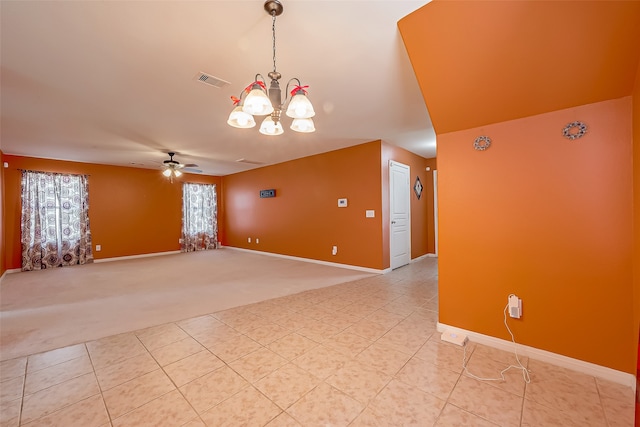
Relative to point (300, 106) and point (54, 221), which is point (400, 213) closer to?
point (300, 106)

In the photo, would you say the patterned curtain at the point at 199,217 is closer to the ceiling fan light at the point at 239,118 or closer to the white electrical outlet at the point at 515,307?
the ceiling fan light at the point at 239,118

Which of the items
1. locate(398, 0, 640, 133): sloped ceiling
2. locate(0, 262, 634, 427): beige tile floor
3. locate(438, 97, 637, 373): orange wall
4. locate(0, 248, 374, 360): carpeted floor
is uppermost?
locate(398, 0, 640, 133): sloped ceiling

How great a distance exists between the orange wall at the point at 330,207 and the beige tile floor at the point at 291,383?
8.01 ft

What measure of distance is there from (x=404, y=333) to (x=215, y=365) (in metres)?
1.70

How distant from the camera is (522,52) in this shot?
1.64m

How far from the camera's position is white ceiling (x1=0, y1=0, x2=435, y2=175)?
5.44 ft

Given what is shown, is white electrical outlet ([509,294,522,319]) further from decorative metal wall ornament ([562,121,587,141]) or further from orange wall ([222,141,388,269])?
orange wall ([222,141,388,269])

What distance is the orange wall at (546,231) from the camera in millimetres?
1680

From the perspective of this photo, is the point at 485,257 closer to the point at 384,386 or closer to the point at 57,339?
the point at 384,386

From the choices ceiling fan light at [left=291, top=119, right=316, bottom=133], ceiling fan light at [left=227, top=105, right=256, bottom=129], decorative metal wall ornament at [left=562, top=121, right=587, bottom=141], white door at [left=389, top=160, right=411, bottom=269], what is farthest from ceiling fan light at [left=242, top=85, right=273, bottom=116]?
white door at [left=389, top=160, right=411, bottom=269]

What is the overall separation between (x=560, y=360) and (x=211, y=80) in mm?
3823

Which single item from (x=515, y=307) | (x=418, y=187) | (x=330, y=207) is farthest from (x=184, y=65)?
(x=418, y=187)

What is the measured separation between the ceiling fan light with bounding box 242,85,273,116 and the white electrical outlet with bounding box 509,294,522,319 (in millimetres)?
2388

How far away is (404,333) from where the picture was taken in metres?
2.39
